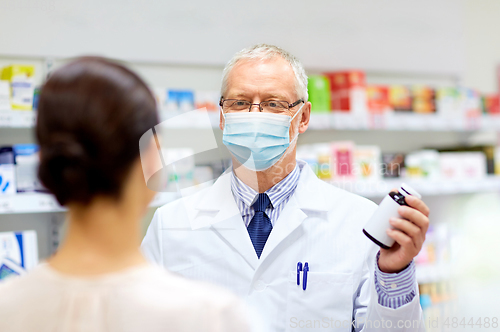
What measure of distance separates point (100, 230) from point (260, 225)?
2.44ft

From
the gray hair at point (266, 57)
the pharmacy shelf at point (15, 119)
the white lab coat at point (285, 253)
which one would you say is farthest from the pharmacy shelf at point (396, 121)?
the pharmacy shelf at point (15, 119)

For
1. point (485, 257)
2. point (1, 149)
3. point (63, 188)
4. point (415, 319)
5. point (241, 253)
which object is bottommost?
point (485, 257)

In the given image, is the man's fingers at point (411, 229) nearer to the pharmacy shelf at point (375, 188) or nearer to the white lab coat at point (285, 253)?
the white lab coat at point (285, 253)

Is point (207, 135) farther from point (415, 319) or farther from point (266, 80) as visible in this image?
point (415, 319)

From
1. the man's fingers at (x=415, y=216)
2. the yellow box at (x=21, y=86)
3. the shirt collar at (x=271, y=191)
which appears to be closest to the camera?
the man's fingers at (x=415, y=216)

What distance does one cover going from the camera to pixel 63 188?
0.55 metres

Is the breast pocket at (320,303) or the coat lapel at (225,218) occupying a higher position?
the coat lapel at (225,218)

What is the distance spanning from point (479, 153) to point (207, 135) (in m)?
2.20

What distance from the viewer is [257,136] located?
1.34 meters

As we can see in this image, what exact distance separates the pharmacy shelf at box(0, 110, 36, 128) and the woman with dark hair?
1.49m

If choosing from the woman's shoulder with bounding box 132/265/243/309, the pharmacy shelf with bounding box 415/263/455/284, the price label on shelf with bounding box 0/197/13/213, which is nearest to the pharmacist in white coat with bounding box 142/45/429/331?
the woman's shoulder with bounding box 132/265/243/309

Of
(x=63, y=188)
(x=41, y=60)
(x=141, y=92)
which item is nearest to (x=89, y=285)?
(x=63, y=188)

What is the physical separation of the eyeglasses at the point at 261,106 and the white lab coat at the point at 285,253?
0.66 feet

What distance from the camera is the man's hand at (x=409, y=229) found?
0.94 metres
